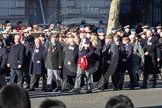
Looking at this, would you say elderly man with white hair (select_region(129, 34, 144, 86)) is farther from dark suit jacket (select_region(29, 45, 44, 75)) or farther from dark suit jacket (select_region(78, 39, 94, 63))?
dark suit jacket (select_region(29, 45, 44, 75))

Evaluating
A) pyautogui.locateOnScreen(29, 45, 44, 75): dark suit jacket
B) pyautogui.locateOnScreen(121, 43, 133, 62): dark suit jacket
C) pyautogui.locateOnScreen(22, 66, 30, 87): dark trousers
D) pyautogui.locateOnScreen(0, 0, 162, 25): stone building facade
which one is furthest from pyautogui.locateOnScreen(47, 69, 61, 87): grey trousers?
pyautogui.locateOnScreen(0, 0, 162, 25): stone building facade

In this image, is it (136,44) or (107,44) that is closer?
(107,44)

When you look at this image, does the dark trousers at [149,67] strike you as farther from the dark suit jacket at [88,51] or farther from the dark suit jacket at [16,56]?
the dark suit jacket at [16,56]

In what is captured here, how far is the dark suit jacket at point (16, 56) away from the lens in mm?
17125

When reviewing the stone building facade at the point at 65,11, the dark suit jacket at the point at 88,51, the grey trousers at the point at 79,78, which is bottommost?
the grey trousers at the point at 79,78

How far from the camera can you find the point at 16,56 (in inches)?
677

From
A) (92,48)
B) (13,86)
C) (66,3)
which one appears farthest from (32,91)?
(66,3)

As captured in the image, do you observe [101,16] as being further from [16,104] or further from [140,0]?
[16,104]

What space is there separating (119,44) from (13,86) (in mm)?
11387

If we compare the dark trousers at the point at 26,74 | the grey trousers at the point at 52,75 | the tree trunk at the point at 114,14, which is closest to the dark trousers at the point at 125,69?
the grey trousers at the point at 52,75

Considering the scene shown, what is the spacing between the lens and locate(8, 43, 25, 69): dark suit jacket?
56.2 ft

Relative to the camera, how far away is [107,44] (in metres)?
17.8

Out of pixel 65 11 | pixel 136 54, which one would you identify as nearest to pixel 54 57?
pixel 136 54

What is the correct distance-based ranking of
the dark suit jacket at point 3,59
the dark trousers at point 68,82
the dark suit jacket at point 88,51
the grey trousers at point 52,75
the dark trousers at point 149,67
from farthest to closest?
the dark trousers at point 149,67 < the dark trousers at point 68,82 < the grey trousers at point 52,75 < the dark suit jacket at point 88,51 < the dark suit jacket at point 3,59
